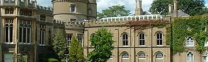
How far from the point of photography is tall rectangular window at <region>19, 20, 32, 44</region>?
38.1 metres

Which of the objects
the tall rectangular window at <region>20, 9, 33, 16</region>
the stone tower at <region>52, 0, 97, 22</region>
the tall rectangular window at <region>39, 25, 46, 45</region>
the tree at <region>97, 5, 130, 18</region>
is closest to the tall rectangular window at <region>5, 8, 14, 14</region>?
the tall rectangular window at <region>20, 9, 33, 16</region>

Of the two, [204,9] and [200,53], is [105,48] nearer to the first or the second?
[200,53]

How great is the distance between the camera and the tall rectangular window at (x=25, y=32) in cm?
3806

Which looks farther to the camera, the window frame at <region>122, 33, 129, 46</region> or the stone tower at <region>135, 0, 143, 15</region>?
the stone tower at <region>135, 0, 143, 15</region>

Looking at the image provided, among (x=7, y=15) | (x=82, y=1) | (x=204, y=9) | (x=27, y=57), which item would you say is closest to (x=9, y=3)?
(x=7, y=15)

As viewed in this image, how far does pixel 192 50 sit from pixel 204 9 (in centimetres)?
2640

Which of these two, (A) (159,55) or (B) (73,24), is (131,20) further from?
(B) (73,24)

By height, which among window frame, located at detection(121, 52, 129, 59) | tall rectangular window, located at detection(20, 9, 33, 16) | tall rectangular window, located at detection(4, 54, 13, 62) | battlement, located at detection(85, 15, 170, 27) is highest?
tall rectangular window, located at detection(20, 9, 33, 16)

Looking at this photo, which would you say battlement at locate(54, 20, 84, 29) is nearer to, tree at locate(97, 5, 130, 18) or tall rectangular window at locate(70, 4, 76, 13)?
tall rectangular window at locate(70, 4, 76, 13)

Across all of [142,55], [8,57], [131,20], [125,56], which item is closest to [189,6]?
[131,20]

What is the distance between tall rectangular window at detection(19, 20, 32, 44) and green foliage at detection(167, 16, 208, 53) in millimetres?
17861

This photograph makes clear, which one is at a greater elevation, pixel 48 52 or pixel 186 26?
pixel 186 26

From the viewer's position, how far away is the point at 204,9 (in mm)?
70500

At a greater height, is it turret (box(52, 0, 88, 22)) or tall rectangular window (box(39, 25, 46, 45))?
turret (box(52, 0, 88, 22))
